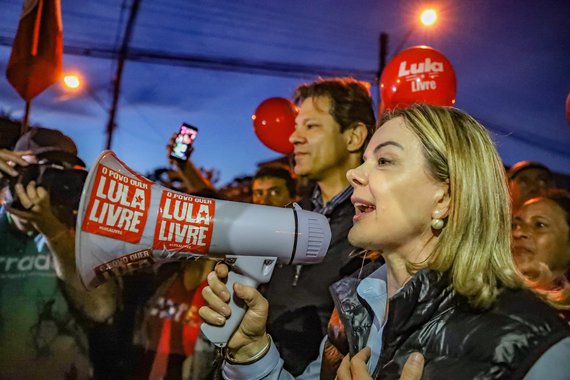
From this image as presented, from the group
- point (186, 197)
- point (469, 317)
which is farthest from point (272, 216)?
point (469, 317)

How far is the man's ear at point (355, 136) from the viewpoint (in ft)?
8.40

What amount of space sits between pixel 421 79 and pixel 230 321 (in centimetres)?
242

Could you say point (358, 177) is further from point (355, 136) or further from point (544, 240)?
point (544, 240)

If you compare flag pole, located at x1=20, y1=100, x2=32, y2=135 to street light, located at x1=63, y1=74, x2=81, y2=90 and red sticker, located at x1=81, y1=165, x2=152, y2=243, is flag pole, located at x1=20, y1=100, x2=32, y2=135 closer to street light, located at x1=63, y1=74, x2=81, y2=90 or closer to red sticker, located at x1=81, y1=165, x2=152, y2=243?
red sticker, located at x1=81, y1=165, x2=152, y2=243

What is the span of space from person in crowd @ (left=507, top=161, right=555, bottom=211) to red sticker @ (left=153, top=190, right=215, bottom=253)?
143 inches

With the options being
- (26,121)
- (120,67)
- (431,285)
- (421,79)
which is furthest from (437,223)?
(120,67)

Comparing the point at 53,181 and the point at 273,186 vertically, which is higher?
the point at 273,186

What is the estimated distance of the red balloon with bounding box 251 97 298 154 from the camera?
4.18 meters

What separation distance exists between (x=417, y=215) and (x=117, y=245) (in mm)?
971

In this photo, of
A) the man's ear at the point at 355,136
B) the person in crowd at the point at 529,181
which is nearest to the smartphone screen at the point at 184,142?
the man's ear at the point at 355,136

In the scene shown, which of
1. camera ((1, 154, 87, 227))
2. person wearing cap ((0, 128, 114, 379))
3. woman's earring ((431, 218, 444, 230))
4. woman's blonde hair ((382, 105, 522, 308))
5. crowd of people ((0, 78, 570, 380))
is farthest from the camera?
person wearing cap ((0, 128, 114, 379))

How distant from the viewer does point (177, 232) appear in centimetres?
151


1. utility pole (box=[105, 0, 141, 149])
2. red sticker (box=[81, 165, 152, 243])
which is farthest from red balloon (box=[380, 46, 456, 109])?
utility pole (box=[105, 0, 141, 149])

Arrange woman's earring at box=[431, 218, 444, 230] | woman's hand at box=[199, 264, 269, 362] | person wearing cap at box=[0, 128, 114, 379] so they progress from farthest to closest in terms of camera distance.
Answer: person wearing cap at box=[0, 128, 114, 379] < woman's hand at box=[199, 264, 269, 362] < woman's earring at box=[431, 218, 444, 230]
